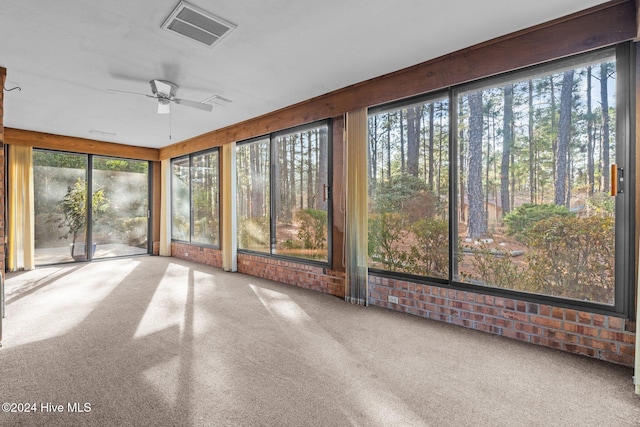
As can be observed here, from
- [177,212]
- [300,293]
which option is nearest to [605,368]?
[300,293]

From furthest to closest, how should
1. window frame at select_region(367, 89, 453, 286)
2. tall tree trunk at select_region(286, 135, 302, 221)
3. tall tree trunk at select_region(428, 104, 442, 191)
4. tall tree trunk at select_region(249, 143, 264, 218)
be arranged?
tall tree trunk at select_region(249, 143, 264, 218) → tall tree trunk at select_region(286, 135, 302, 221) → tall tree trunk at select_region(428, 104, 442, 191) → window frame at select_region(367, 89, 453, 286)

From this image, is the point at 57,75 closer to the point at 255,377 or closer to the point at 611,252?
the point at 255,377

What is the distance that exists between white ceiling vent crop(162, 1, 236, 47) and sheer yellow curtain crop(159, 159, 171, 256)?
5.64m

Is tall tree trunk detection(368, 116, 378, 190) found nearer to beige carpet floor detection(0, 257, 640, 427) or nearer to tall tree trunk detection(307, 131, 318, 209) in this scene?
tall tree trunk detection(307, 131, 318, 209)

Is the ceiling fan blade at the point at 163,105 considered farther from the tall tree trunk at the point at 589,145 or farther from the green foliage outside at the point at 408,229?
the tall tree trunk at the point at 589,145

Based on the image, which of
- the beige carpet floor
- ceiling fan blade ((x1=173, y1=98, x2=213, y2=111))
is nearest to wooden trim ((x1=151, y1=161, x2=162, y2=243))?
the beige carpet floor

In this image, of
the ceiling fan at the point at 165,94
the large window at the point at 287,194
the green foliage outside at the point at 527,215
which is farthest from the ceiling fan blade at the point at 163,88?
the green foliage outside at the point at 527,215

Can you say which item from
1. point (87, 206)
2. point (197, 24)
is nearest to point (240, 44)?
point (197, 24)

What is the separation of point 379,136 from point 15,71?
13.5 feet

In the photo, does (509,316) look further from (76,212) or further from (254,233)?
(76,212)

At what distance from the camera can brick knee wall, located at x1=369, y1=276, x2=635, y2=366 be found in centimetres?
243

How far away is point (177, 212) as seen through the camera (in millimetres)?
7805

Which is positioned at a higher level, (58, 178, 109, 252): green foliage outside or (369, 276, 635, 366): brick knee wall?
(58, 178, 109, 252): green foliage outside

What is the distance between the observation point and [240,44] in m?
2.95
